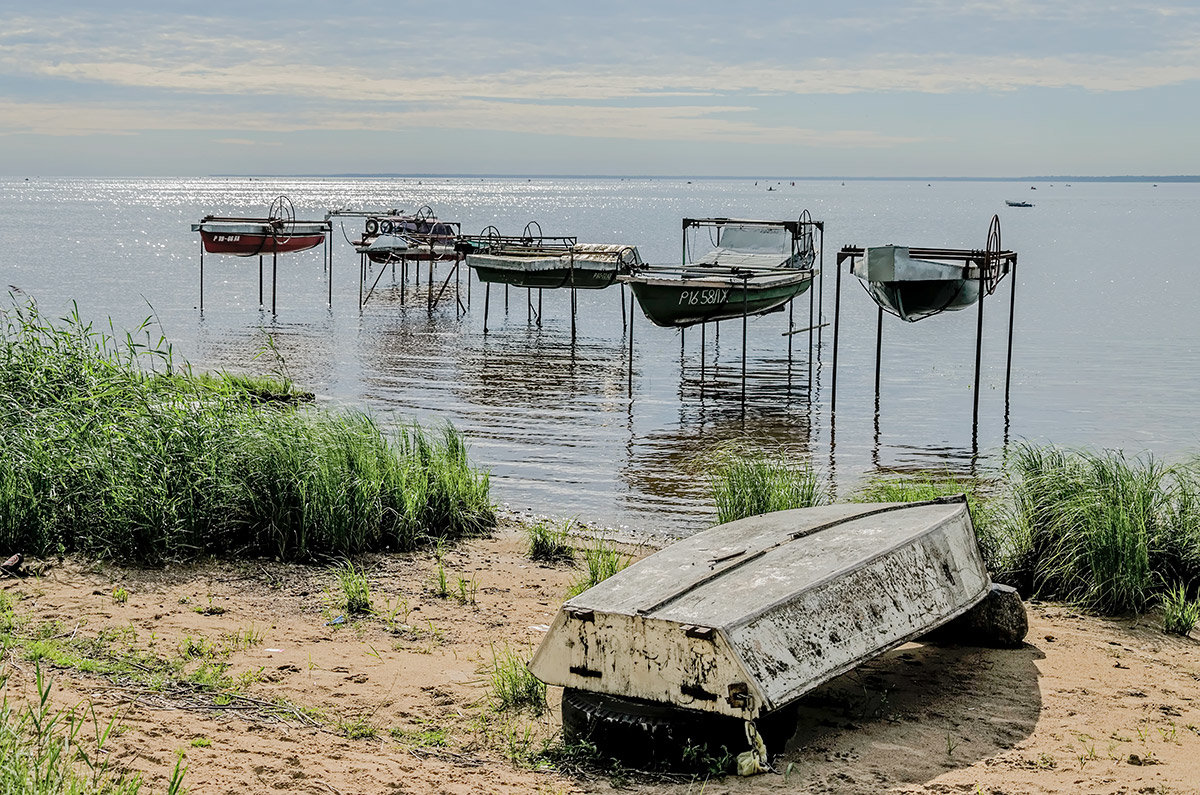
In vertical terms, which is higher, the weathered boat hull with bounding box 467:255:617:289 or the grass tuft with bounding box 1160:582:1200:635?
the weathered boat hull with bounding box 467:255:617:289

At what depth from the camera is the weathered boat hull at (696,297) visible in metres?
18.2

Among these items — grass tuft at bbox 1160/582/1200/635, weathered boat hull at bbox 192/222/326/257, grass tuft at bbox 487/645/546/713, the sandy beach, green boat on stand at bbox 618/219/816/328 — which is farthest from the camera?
weathered boat hull at bbox 192/222/326/257

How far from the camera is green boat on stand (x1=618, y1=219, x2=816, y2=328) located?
1833 cm

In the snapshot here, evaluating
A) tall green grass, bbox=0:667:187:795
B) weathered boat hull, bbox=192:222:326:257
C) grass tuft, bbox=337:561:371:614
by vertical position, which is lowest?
grass tuft, bbox=337:561:371:614

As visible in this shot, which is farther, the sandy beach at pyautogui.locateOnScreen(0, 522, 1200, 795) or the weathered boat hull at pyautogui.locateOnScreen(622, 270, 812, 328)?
the weathered boat hull at pyautogui.locateOnScreen(622, 270, 812, 328)

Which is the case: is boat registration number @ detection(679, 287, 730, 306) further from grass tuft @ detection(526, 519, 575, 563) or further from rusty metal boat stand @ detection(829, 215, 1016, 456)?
grass tuft @ detection(526, 519, 575, 563)

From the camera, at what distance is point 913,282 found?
16719mm

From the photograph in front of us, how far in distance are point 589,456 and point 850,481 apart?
301 cm

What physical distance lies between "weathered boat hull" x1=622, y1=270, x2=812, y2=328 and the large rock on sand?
1107 cm

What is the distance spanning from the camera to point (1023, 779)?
497 centimetres

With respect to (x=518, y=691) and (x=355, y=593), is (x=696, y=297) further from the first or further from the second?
(x=518, y=691)

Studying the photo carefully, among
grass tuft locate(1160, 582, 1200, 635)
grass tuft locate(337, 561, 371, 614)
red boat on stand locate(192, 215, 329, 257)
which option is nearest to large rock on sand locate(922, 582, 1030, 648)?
grass tuft locate(1160, 582, 1200, 635)

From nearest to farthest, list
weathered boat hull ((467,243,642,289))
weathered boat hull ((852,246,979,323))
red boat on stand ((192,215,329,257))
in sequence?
1. weathered boat hull ((852,246,979,323))
2. weathered boat hull ((467,243,642,289))
3. red boat on stand ((192,215,329,257))

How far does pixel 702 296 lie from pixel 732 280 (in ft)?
2.44
